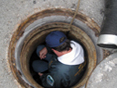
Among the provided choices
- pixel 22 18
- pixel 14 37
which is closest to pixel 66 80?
pixel 14 37

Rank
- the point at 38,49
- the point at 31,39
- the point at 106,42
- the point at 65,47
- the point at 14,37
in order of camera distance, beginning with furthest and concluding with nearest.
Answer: the point at 38,49 < the point at 31,39 < the point at 65,47 < the point at 14,37 < the point at 106,42

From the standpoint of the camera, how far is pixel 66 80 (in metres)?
1.45

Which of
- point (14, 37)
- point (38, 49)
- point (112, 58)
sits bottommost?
point (38, 49)

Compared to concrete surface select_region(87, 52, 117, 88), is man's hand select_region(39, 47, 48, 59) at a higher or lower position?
lower

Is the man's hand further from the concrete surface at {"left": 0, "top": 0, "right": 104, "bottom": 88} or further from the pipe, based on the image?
the pipe

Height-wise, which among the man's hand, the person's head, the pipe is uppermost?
the pipe

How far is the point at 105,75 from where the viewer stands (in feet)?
2.92

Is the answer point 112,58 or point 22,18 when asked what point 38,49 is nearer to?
point 22,18

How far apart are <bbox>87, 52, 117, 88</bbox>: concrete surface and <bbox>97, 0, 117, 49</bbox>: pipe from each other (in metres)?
0.13

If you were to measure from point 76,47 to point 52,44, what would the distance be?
→ 337 mm

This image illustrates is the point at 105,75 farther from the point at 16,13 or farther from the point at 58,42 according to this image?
the point at 16,13

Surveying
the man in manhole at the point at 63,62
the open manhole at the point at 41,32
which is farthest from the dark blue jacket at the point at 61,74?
the open manhole at the point at 41,32

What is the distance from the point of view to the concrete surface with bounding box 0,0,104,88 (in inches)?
45.7

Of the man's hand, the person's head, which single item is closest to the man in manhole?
the person's head
